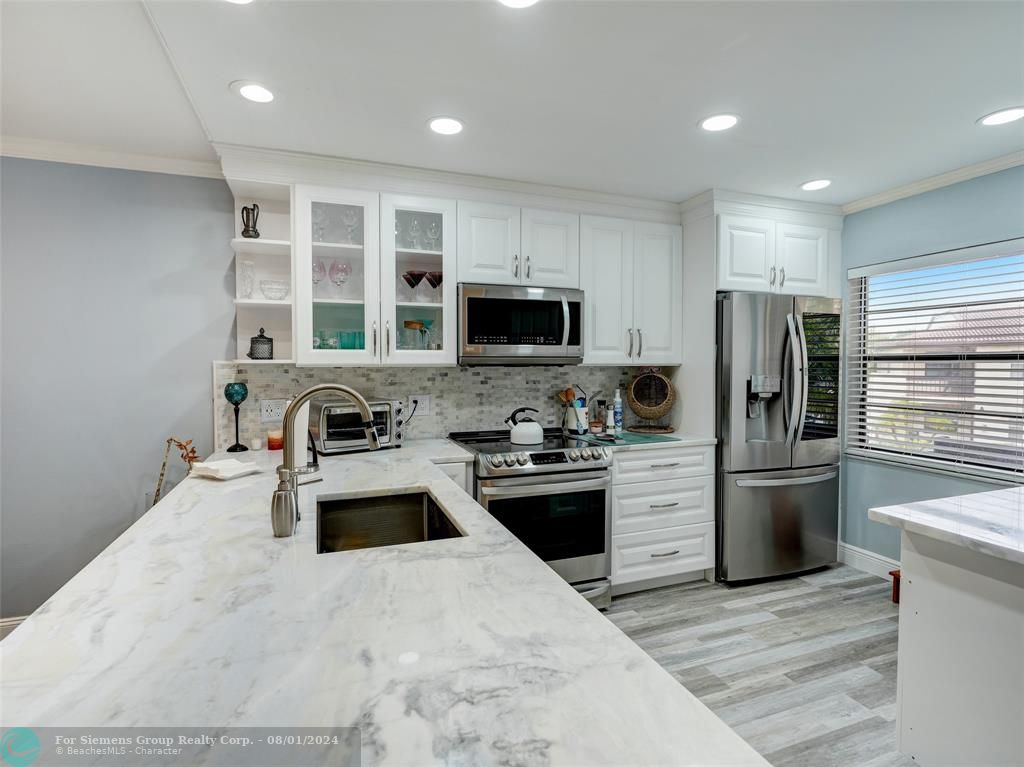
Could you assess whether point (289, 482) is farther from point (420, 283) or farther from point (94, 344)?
point (94, 344)

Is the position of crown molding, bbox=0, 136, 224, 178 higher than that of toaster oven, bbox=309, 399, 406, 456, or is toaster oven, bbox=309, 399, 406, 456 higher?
crown molding, bbox=0, 136, 224, 178

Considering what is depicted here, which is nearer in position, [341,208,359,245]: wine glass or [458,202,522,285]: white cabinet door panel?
[341,208,359,245]: wine glass

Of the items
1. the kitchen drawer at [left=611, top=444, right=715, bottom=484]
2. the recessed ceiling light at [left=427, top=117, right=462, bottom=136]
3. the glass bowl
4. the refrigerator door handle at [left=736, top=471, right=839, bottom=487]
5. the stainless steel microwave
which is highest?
the recessed ceiling light at [left=427, top=117, right=462, bottom=136]

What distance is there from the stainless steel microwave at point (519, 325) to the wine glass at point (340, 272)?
62 cm

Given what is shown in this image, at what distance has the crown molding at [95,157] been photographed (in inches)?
97.2

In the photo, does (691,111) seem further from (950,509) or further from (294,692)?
(294,692)

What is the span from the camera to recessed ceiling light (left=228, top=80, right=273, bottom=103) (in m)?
1.89

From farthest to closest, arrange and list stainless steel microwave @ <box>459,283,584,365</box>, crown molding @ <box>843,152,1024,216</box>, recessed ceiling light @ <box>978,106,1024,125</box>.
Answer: stainless steel microwave @ <box>459,283,584,365</box>, crown molding @ <box>843,152,1024,216</box>, recessed ceiling light @ <box>978,106,1024,125</box>

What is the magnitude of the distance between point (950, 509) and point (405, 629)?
1758 millimetres

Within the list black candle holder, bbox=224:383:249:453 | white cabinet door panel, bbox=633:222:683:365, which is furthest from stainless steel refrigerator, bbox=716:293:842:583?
black candle holder, bbox=224:383:249:453

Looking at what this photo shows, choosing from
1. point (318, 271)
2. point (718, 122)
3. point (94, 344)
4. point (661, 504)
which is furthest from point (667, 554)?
point (94, 344)

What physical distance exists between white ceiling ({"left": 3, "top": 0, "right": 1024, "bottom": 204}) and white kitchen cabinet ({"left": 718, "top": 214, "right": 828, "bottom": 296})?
50cm

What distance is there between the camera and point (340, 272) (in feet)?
8.92

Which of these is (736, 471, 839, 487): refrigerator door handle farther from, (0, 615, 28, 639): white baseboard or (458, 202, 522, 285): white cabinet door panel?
(0, 615, 28, 639): white baseboard
